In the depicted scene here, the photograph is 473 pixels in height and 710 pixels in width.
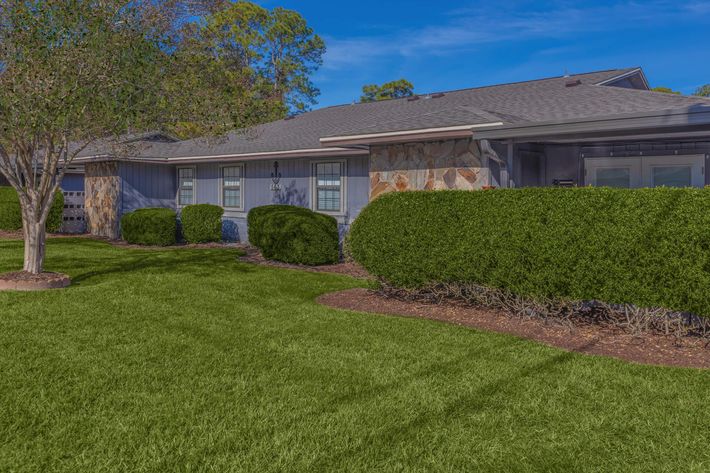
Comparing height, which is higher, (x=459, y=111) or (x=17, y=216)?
(x=459, y=111)

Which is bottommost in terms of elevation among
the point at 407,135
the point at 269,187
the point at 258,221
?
the point at 258,221

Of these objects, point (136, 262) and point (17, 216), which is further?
point (17, 216)

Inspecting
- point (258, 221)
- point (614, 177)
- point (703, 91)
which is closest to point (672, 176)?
point (614, 177)

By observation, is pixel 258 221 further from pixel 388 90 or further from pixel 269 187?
pixel 388 90

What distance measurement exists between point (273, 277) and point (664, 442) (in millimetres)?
8553

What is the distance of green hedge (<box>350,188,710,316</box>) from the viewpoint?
255 inches

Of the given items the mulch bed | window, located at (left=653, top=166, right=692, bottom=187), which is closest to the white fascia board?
window, located at (left=653, top=166, right=692, bottom=187)

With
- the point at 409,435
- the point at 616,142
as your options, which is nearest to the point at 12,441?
the point at 409,435

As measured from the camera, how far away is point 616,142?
11.6m

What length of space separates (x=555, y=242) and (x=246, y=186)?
12.7m

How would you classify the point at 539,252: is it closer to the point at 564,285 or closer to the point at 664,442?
the point at 564,285

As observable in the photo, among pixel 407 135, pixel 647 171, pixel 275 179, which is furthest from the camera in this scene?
pixel 275 179

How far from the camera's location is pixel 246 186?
60.4 ft

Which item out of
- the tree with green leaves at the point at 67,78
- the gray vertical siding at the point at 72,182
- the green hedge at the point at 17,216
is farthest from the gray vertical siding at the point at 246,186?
the gray vertical siding at the point at 72,182
